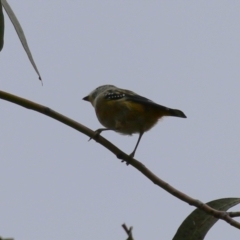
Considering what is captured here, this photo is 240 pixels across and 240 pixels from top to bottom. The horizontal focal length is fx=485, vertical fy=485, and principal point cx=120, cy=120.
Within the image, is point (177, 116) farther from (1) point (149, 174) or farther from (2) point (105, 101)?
(1) point (149, 174)

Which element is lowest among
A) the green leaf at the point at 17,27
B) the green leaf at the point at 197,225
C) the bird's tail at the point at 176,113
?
the green leaf at the point at 197,225

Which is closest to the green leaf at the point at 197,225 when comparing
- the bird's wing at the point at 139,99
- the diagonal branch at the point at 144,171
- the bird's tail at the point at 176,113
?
the diagonal branch at the point at 144,171

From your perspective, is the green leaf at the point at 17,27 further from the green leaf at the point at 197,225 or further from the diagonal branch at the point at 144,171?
the green leaf at the point at 197,225

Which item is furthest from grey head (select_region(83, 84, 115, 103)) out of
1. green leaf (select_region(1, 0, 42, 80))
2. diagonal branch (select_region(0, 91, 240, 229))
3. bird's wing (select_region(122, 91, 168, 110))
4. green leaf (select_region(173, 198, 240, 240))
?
diagonal branch (select_region(0, 91, 240, 229))

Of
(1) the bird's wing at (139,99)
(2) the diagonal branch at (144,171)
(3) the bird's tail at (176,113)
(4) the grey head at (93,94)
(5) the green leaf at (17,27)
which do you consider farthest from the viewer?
(4) the grey head at (93,94)

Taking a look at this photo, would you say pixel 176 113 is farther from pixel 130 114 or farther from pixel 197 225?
pixel 197 225

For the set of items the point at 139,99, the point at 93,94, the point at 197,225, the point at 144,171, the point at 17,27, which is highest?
the point at 93,94

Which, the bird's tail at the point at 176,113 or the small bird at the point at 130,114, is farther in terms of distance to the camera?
the small bird at the point at 130,114

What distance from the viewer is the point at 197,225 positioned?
2.42 metres

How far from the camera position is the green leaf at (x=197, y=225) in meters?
2.38

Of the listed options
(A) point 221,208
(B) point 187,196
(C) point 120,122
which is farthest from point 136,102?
(B) point 187,196

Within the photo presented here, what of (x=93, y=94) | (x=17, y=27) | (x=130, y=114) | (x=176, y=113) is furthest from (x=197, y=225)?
(x=93, y=94)

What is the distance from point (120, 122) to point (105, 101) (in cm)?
31

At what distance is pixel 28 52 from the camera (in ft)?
7.66
